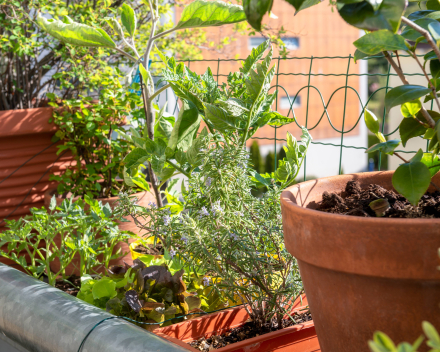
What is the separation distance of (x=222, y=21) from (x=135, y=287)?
0.81 meters

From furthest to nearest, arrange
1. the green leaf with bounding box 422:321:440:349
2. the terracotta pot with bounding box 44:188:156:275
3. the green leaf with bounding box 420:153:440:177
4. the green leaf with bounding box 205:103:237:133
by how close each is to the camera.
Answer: the terracotta pot with bounding box 44:188:156:275 → the green leaf with bounding box 205:103:237:133 → the green leaf with bounding box 420:153:440:177 → the green leaf with bounding box 422:321:440:349

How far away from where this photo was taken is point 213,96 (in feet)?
4.16

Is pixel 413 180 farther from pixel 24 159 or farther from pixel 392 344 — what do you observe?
pixel 24 159

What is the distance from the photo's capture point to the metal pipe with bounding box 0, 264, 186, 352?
79 cm

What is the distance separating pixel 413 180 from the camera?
27.5 inches

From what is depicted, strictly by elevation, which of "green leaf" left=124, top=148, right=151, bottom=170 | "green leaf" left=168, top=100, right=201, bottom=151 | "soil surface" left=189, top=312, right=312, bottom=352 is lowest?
"soil surface" left=189, top=312, right=312, bottom=352

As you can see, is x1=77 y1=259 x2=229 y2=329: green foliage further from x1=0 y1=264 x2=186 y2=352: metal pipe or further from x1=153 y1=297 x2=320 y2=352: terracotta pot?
x1=0 y1=264 x2=186 y2=352: metal pipe

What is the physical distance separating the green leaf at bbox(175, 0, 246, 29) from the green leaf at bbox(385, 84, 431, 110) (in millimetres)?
776

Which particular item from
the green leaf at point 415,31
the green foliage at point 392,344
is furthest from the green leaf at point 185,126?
the green foliage at point 392,344

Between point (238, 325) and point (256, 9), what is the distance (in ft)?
2.79

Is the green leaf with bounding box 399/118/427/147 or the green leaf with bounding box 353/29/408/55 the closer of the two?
the green leaf with bounding box 353/29/408/55

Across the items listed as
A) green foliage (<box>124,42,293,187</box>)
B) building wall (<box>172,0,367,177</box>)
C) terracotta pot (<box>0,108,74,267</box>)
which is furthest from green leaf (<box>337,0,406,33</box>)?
building wall (<box>172,0,367,177</box>)

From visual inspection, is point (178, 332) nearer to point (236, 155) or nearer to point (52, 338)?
point (52, 338)

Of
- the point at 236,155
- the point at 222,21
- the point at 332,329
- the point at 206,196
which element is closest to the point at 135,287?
the point at 206,196
